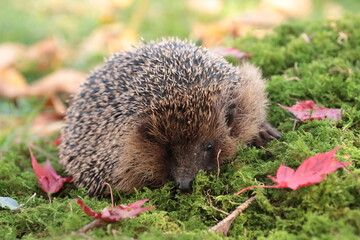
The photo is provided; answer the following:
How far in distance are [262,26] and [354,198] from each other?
5219mm

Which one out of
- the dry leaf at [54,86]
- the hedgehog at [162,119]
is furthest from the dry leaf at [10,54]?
the hedgehog at [162,119]

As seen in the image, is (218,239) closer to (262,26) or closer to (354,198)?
(354,198)

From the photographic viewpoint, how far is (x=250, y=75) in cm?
446

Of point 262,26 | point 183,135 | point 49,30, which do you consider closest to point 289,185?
point 183,135

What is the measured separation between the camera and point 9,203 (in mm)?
3625

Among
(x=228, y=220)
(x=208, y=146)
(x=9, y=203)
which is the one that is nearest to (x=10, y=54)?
(x=9, y=203)

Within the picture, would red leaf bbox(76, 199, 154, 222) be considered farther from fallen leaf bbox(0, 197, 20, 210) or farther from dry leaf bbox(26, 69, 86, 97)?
dry leaf bbox(26, 69, 86, 97)

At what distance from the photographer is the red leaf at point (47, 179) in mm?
4090

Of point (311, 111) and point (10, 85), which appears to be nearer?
point (311, 111)

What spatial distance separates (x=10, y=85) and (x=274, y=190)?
17.4ft

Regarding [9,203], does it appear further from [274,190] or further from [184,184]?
[274,190]

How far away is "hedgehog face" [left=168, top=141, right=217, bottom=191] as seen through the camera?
3.59 m

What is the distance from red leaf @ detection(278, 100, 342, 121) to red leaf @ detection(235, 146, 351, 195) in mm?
971

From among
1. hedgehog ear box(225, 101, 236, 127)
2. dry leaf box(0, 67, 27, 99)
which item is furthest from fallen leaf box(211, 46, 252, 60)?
dry leaf box(0, 67, 27, 99)
